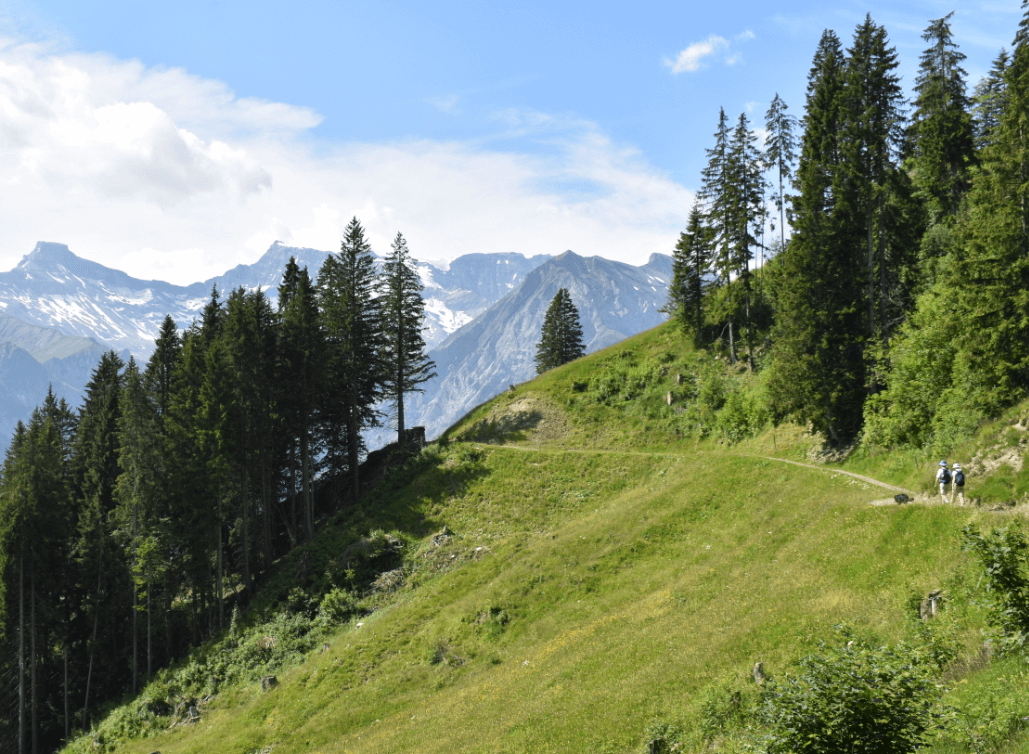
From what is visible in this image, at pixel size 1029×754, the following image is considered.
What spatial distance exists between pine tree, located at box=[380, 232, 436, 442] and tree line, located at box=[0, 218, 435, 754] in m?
0.18

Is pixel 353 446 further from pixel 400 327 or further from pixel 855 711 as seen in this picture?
pixel 855 711

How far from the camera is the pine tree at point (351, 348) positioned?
52.3 meters

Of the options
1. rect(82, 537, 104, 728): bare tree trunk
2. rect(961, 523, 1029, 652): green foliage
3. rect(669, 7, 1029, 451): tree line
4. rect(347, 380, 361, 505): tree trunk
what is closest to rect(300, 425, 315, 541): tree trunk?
rect(347, 380, 361, 505): tree trunk

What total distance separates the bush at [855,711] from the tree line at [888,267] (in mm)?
23088

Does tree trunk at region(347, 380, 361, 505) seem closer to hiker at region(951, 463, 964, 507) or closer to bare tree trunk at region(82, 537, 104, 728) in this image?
bare tree trunk at region(82, 537, 104, 728)

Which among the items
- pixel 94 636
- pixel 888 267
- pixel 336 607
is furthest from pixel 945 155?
pixel 94 636

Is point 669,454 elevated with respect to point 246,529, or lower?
elevated

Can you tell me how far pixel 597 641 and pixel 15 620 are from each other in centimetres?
4323

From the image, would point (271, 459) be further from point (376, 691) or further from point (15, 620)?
point (376, 691)

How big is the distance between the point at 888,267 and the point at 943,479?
26.2 meters

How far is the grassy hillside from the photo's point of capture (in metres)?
17.3

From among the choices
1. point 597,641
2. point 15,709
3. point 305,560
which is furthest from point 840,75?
point 15,709

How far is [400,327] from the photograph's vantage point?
54938 mm

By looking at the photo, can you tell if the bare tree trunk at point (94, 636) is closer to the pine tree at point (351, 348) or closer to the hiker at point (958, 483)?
the pine tree at point (351, 348)
